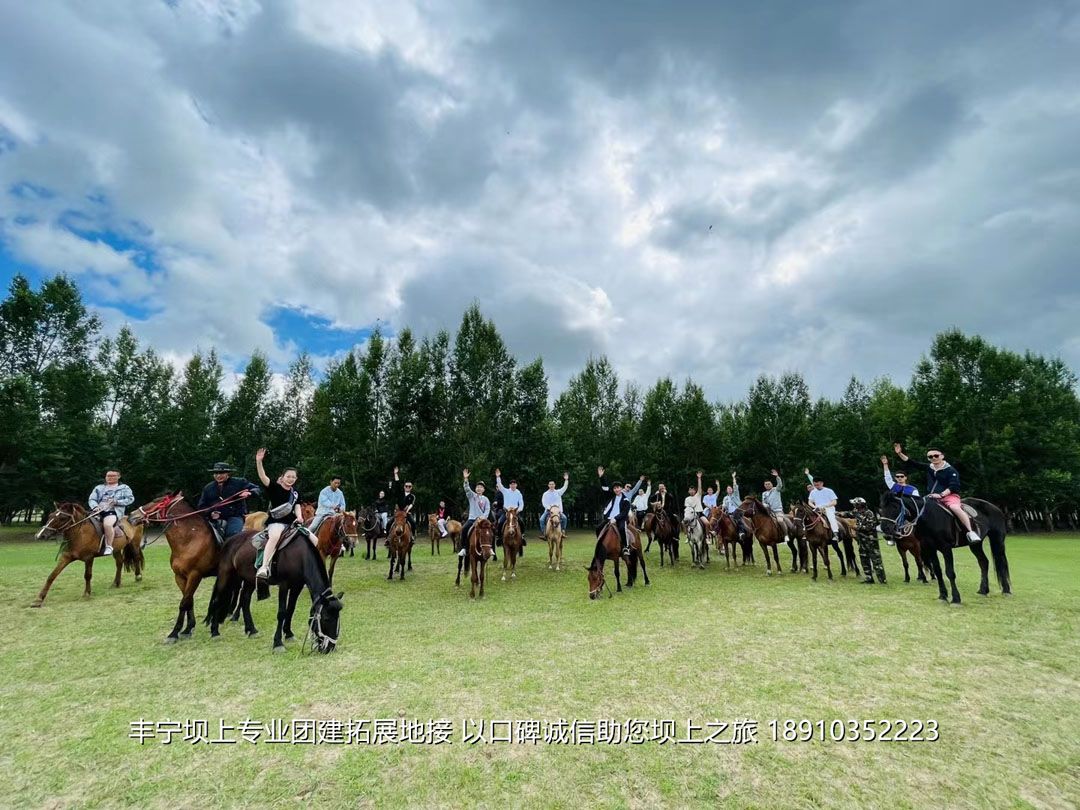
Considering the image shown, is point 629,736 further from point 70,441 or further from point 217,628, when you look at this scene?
point 70,441

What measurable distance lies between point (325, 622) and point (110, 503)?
781 cm

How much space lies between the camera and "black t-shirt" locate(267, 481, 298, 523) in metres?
7.65

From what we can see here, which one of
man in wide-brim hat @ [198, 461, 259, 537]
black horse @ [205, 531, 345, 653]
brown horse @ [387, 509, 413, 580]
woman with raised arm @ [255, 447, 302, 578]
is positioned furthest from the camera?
brown horse @ [387, 509, 413, 580]

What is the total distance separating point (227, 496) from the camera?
28.2 ft

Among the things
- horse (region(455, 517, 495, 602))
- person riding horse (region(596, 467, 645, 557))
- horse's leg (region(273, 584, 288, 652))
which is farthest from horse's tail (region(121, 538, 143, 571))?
person riding horse (region(596, 467, 645, 557))

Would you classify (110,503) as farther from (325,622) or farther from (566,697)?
(566,697)

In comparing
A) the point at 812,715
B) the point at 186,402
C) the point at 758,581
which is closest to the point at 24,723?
the point at 812,715

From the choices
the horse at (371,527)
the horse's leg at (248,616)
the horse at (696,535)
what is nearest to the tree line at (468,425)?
the horse at (371,527)

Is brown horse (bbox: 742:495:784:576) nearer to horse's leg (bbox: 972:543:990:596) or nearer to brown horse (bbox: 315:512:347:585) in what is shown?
horse's leg (bbox: 972:543:990:596)

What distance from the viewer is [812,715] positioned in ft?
16.0

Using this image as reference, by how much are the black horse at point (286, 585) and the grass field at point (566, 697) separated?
0.40 m

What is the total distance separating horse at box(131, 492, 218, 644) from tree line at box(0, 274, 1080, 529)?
22.3 m

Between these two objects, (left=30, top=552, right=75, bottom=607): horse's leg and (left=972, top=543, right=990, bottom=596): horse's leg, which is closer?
(left=30, top=552, right=75, bottom=607): horse's leg

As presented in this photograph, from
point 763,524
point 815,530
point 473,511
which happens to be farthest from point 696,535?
point 473,511
